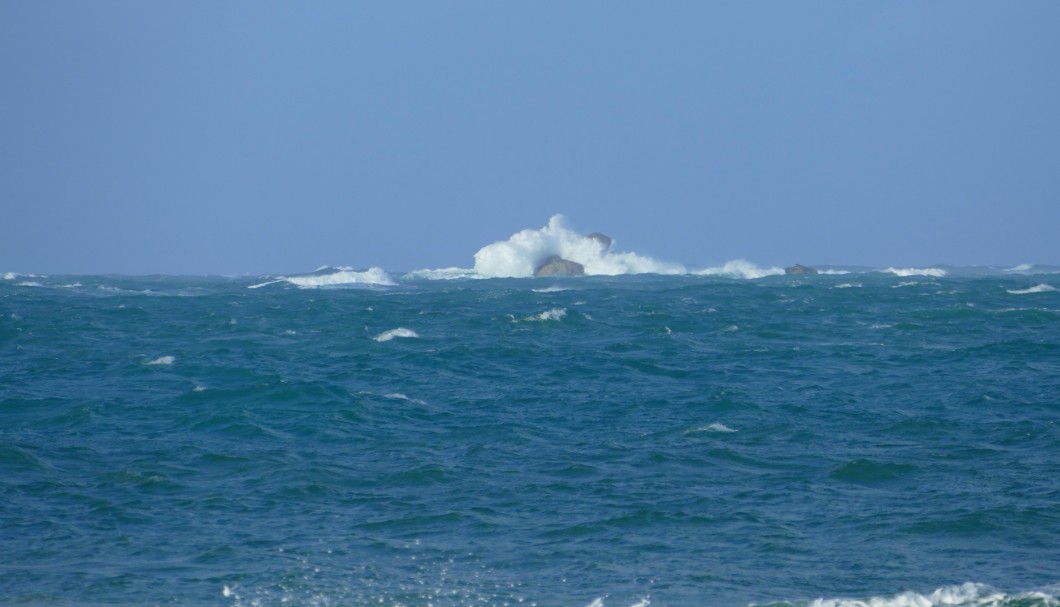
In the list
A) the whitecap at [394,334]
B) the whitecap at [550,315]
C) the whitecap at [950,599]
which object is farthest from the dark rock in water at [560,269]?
the whitecap at [950,599]

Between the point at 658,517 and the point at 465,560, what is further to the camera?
the point at 658,517

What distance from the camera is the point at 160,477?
20.0 meters

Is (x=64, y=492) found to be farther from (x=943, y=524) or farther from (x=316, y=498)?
(x=943, y=524)

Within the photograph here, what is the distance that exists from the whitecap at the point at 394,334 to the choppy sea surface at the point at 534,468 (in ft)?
0.99

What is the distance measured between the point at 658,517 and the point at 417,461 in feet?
19.1

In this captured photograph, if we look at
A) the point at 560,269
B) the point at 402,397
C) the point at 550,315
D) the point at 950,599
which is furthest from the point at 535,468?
the point at 560,269

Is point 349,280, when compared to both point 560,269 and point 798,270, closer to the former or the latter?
point 560,269

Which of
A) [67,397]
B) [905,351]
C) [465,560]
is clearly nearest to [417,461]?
[465,560]

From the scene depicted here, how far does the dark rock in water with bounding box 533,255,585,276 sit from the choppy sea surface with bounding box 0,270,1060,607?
280 feet

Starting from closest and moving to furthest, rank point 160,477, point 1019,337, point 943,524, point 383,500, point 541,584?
point 541,584
point 943,524
point 383,500
point 160,477
point 1019,337

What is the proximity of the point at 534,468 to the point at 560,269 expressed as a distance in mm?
106623

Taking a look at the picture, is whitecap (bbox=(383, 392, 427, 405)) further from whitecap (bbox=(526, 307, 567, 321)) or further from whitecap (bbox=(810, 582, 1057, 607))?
whitecap (bbox=(526, 307, 567, 321))

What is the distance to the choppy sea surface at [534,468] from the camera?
14.6 m

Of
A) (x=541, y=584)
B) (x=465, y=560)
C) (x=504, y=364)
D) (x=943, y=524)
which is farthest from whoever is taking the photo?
(x=504, y=364)
